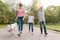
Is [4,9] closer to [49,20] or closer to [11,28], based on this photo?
[49,20]

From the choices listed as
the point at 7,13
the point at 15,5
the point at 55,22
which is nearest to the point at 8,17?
the point at 7,13

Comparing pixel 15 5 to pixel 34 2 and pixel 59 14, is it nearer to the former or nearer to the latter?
pixel 34 2

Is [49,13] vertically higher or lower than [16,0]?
lower

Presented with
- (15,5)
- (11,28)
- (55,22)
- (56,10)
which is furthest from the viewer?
(15,5)

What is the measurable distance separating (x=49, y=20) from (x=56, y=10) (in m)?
4.01

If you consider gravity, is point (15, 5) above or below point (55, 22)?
above

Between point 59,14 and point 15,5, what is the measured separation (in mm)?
13376

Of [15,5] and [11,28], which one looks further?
[15,5]

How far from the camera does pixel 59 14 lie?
47.4 m

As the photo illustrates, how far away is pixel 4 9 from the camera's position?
1863 inches

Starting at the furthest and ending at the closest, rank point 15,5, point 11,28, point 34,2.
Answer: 1. point 34,2
2. point 15,5
3. point 11,28

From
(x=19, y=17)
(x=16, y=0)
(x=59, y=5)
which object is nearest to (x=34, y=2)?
(x=16, y=0)

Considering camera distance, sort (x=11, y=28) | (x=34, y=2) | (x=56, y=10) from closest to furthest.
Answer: (x=11, y=28) → (x=56, y=10) → (x=34, y=2)

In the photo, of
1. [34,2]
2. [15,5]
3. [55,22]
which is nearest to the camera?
[55,22]
